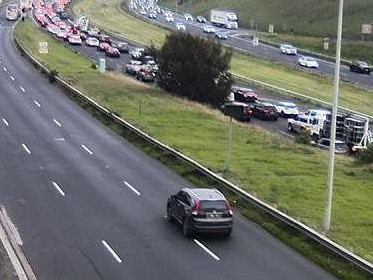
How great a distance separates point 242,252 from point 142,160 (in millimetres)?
14674

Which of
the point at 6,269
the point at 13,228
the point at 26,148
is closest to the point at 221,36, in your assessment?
the point at 26,148

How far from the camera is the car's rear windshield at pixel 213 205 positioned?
85.4 feet

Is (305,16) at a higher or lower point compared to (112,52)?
lower

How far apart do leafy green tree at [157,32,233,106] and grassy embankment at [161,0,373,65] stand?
55.5m

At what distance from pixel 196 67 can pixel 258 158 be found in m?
22.7

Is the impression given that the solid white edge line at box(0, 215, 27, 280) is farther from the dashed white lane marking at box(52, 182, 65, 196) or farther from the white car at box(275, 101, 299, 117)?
the white car at box(275, 101, 299, 117)

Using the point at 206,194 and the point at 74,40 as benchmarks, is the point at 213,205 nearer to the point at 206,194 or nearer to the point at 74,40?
the point at 206,194

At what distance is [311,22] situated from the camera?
147 metres

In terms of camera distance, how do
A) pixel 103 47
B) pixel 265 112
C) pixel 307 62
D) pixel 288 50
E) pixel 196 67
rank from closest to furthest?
pixel 265 112
pixel 196 67
pixel 307 62
pixel 103 47
pixel 288 50

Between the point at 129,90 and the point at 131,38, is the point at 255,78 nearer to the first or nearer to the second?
the point at 129,90

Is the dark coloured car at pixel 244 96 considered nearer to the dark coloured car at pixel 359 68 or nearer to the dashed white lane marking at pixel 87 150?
the dashed white lane marking at pixel 87 150

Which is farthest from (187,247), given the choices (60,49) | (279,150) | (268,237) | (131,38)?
(131,38)

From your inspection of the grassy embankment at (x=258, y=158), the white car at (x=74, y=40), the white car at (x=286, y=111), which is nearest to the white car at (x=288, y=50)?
the white car at (x=74, y=40)

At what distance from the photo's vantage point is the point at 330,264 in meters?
23.7
